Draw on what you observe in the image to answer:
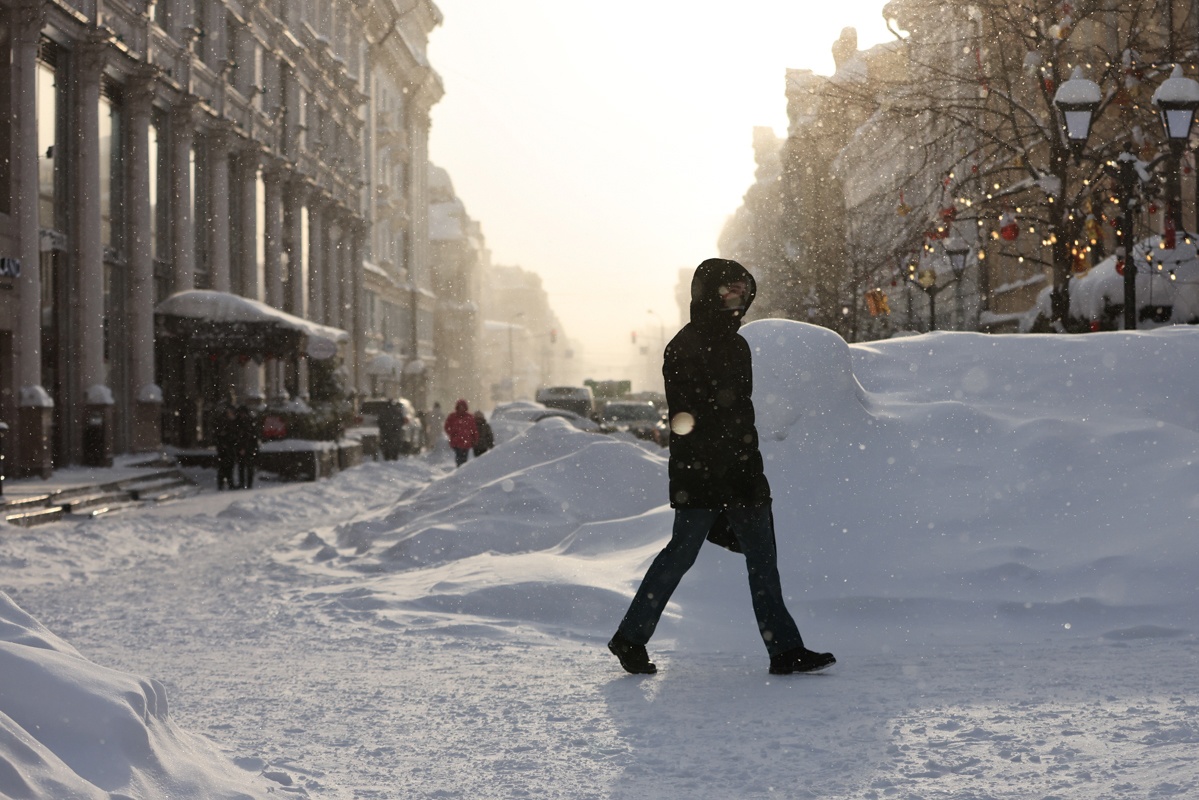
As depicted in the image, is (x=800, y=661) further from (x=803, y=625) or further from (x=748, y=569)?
(x=803, y=625)

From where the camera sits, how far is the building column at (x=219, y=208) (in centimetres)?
3344

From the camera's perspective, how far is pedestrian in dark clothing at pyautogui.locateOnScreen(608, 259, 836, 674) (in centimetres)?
577

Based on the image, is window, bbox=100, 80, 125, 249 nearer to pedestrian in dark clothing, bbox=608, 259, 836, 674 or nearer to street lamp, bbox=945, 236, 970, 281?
street lamp, bbox=945, 236, 970, 281

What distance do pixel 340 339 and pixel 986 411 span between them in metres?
25.5

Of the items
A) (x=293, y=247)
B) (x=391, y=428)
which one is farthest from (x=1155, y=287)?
(x=293, y=247)

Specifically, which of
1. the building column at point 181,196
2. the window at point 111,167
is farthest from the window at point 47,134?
the building column at point 181,196

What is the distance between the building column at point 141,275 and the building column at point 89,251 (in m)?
2.49

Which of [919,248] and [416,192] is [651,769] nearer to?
[919,248]

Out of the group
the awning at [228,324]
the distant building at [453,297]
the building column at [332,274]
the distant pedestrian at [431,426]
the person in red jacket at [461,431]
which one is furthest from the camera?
the distant building at [453,297]

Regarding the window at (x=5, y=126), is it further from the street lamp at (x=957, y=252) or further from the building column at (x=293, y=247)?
the building column at (x=293, y=247)

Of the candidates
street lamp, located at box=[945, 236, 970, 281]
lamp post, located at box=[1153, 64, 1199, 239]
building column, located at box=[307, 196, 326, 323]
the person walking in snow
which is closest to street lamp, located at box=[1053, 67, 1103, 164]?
lamp post, located at box=[1153, 64, 1199, 239]

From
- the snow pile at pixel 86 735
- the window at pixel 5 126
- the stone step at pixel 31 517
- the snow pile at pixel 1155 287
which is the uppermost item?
the window at pixel 5 126

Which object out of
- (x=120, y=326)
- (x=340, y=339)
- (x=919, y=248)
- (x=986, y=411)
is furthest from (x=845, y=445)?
(x=340, y=339)

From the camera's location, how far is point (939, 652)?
20.4ft
